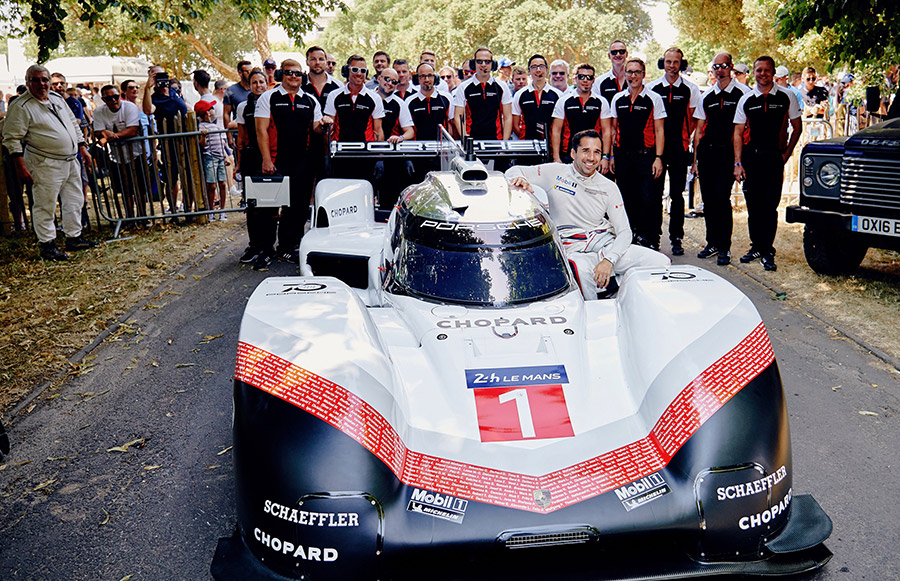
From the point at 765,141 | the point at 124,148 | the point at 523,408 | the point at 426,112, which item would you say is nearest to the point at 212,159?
the point at 124,148

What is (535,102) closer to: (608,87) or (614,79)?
(608,87)

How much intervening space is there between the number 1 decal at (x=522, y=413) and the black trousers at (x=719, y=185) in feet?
19.2

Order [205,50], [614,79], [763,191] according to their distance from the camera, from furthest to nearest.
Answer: [205,50], [614,79], [763,191]

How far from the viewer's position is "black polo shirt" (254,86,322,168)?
8430 mm

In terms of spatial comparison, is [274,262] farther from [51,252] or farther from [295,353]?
[295,353]

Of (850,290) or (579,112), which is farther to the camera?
(579,112)

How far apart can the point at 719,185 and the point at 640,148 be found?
1015 mm

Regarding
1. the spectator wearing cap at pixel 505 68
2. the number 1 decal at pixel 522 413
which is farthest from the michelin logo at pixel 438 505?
the spectator wearing cap at pixel 505 68

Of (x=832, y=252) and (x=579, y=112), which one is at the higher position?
(x=579, y=112)

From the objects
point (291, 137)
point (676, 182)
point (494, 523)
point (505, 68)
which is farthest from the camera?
point (505, 68)

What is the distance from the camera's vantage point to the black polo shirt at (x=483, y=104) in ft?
30.1

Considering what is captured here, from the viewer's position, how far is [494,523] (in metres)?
2.81

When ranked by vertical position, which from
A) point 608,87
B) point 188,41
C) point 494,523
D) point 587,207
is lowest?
point 494,523

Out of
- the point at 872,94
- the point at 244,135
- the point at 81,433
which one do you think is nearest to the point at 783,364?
the point at 872,94
